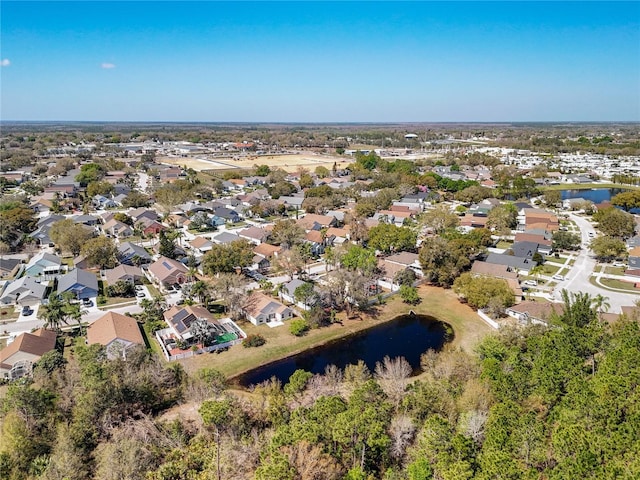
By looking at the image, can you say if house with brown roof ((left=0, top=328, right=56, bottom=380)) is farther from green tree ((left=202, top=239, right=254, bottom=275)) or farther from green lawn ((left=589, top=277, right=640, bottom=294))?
green lawn ((left=589, top=277, right=640, bottom=294))

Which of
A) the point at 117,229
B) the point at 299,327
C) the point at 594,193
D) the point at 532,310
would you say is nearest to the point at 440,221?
the point at 532,310

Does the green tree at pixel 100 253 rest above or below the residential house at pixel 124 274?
above

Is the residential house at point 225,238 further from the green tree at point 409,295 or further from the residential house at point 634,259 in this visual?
the residential house at point 634,259

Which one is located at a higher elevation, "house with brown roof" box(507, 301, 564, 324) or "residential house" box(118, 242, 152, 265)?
"residential house" box(118, 242, 152, 265)

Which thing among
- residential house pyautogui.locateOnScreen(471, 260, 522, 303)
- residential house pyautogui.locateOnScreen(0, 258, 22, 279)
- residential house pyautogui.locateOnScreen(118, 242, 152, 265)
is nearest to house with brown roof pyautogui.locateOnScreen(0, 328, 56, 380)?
residential house pyautogui.locateOnScreen(118, 242, 152, 265)


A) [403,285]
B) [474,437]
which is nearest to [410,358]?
[403,285]

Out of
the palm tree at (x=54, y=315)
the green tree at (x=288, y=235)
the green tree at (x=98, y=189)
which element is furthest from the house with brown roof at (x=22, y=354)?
the green tree at (x=98, y=189)

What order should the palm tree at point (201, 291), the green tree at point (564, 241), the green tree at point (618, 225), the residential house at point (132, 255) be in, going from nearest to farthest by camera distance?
the palm tree at point (201, 291) → the residential house at point (132, 255) → the green tree at point (564, 241) → the green tree at point (618, 225)
